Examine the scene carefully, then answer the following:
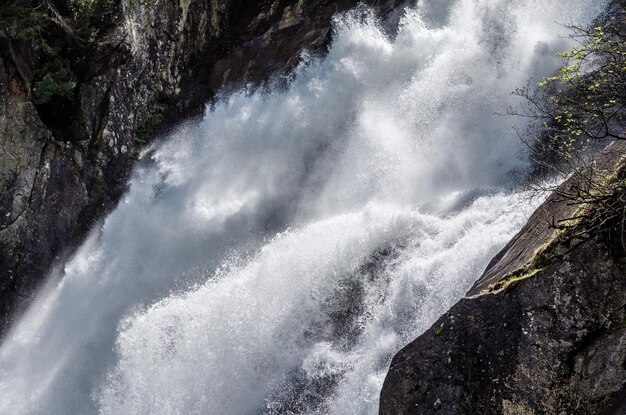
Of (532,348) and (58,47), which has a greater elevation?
(58,47)

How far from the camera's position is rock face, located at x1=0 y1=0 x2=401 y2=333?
46.9 feet

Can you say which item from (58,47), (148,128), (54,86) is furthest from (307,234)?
(58,47)

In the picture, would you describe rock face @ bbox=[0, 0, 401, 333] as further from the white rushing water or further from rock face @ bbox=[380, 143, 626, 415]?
rock face @ bbox=[380, 143, 626, 415]

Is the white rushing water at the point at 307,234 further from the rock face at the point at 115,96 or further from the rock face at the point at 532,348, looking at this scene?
the rock face at the point at 532,348

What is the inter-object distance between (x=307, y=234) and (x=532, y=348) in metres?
8.09

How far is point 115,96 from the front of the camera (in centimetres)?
1664

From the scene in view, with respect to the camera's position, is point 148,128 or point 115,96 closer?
point 115,96

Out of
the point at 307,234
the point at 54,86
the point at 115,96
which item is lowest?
the point at 307,234

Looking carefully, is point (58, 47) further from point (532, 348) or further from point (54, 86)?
point (532, 348)

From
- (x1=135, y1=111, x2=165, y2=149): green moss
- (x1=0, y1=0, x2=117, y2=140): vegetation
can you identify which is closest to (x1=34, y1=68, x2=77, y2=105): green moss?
(x1=0, y1=0, x2=117, y2=140): vegetation

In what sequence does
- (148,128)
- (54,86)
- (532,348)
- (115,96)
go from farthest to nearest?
(148,128)
(115,96)
(54,86)
(532,348)

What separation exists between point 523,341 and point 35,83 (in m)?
13.9

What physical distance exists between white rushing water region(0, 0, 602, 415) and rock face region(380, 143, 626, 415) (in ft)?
10.6

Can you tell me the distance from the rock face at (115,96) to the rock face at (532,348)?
11073mm
